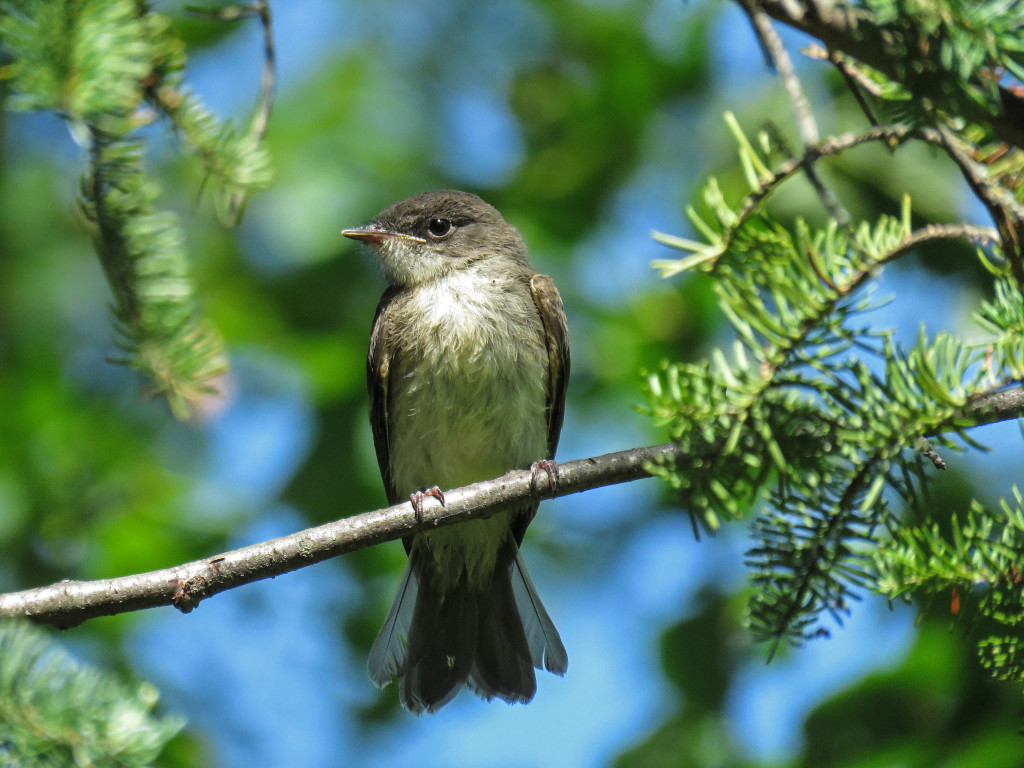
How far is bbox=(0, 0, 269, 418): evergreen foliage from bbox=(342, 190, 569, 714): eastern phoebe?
193 centimetres

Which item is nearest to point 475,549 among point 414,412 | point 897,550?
point 414,412

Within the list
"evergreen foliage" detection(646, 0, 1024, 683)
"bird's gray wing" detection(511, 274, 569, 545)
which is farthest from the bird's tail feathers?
"evergreen foliage" detection(646, 0, 1024, 683)

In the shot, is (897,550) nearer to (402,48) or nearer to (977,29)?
(977,29)

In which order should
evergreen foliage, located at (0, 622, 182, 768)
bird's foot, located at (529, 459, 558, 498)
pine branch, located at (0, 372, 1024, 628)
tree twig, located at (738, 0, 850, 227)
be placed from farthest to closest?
1. bird's foot, located at (529, 459, 558, 498)
2. pine branch, located at (0, 372, 1024, 628)
3. tree twig, located at (738, 0, 850, 227)
4. evergreen foliage, located at (0, 622, 182, 768)

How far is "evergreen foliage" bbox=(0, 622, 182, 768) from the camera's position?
1648mm

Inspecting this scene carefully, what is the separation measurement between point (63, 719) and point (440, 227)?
13.4ft

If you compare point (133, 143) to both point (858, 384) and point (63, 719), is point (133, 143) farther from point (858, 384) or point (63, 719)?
point (858, 384)

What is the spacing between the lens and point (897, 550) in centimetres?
211

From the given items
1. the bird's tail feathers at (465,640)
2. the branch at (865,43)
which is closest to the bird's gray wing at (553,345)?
the bird's tail feathers at (465,640)

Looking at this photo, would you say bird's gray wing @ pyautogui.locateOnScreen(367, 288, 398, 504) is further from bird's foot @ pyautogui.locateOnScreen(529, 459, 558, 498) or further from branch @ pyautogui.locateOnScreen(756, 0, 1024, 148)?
branch @ pyautogui.locateOnScreen(756, 0, 1024, 148)

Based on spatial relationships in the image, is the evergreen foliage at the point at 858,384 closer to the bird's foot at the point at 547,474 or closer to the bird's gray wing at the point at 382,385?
the bird's foot at the point at 547,474

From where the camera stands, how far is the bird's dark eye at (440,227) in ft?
17.8

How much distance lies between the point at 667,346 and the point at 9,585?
11.3 ft

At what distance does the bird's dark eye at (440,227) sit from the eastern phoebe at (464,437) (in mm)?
249
